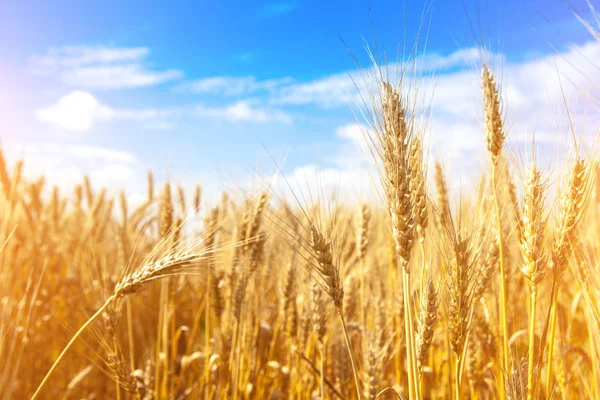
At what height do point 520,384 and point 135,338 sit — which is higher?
point 520,384

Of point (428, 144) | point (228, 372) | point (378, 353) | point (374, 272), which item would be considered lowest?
point (228, 372)

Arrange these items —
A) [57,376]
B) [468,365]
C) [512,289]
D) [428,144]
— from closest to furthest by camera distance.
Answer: [428,144], [468,365], [512,289], [57,376]

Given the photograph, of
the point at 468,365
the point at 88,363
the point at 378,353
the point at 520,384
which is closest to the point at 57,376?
the point at 88,363

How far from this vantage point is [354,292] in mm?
2965

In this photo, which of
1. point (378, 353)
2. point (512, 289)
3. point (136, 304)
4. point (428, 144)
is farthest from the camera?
point (136, 304)

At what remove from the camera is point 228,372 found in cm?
256

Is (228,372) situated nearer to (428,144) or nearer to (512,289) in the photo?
(428,144)

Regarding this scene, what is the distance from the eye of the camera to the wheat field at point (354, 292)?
4.99 feet

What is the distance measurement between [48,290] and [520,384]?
4.19 meters

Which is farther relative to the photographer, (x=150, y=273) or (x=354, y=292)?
(x=354, y=292)

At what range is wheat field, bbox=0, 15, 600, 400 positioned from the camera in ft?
4.99

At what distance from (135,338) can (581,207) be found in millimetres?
3640

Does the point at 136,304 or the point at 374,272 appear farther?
the point at 136,304

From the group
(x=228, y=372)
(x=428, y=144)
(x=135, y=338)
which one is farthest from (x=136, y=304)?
(x=428, y=144)
